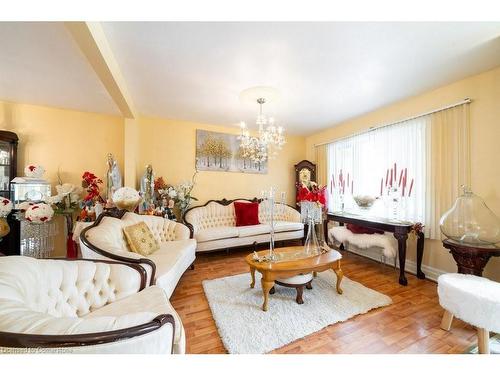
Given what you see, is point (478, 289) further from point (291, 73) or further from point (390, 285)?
point (291, 73)

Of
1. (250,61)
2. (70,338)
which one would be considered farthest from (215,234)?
(70,338)

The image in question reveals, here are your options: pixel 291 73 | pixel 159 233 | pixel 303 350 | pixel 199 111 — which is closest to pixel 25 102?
pixel 199 111

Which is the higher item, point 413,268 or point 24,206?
point 24,206

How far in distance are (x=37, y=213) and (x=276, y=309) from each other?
3.13m

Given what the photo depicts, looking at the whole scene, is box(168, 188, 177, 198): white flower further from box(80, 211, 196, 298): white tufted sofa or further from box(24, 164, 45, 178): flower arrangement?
box(24, 164, 45, 178): flower arrangement

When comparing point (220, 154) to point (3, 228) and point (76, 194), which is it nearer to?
point (76, 194)

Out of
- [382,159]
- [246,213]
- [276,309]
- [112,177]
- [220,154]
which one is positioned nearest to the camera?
[276,309]

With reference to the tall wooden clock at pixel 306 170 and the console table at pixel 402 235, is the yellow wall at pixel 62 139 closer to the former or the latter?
the tall wooden clock at pixel 306 170

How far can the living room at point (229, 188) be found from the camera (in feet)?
4.55

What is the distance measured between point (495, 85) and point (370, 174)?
168 cm

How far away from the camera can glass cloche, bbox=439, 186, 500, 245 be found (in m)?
2.04

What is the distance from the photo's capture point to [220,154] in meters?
4.20
